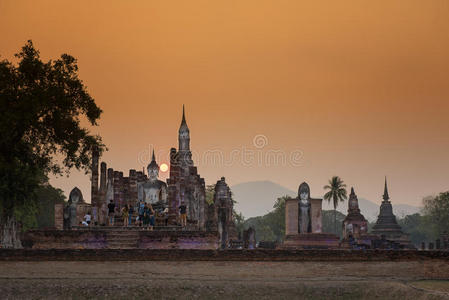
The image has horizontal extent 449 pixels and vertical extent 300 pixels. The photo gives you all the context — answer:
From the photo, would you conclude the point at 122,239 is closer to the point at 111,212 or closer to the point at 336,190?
the point at 111,212

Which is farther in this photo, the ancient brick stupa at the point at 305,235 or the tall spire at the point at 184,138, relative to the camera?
the tall spire at the point at 184,138

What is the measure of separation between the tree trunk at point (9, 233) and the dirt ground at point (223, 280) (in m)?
6.52

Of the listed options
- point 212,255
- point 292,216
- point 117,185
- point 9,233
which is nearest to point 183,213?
point 9,233

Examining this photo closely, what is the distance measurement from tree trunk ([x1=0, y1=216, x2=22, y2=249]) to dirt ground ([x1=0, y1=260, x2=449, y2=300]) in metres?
6.52

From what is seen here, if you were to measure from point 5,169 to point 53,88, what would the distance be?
4180 millimetres

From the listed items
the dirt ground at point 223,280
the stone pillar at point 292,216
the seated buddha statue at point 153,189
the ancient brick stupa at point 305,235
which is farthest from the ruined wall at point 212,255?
the stone pillar at point 292,216

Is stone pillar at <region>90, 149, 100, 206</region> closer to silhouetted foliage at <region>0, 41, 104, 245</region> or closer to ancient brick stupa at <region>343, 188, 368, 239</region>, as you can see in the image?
silhouetted foliage at <region>0, 41, 104, 245</region>

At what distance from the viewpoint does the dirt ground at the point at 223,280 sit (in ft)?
86.9

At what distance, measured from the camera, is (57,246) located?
1351 inches

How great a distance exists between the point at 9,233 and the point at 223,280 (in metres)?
12.5

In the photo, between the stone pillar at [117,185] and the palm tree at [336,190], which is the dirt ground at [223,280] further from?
the palm tree at [336,190]

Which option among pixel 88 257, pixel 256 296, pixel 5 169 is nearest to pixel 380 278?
pixel 256 296

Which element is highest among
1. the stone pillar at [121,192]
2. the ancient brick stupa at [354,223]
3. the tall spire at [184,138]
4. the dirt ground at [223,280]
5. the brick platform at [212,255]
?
the tall spire at [184,138]

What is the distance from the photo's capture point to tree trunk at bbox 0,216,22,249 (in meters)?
35.2
